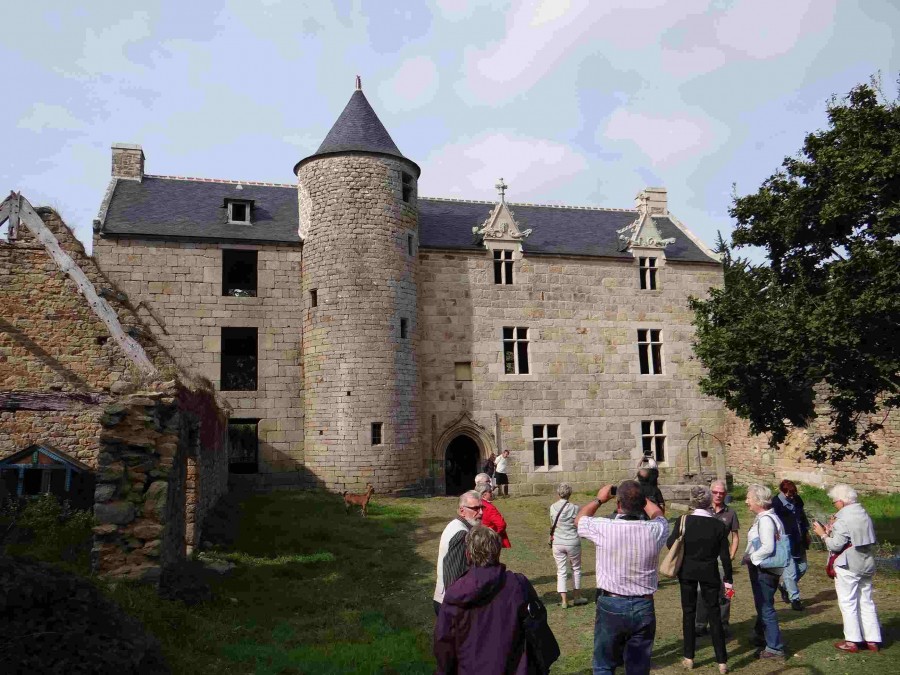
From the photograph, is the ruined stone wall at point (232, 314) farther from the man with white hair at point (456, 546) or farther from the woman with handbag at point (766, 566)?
the woman with handbag at point (766, 566)

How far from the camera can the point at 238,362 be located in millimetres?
23766

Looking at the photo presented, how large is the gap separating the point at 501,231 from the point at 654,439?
900cm

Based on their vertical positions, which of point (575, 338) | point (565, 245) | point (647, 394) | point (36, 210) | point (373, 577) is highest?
point (565, 245)

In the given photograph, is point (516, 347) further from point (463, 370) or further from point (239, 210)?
point (239, 210)

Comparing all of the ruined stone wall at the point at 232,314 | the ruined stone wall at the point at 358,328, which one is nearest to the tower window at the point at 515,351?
the ruined stone wall at the point at 358,328

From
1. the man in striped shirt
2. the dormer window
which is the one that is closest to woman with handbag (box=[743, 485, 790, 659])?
the man in striped shirt

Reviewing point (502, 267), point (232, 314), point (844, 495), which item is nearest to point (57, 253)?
point (232, 314)

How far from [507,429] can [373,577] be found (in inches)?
458

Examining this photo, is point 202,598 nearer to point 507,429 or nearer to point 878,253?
point 878,253

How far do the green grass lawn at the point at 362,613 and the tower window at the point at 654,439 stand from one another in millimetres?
10403

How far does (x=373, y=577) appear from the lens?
1095 cm

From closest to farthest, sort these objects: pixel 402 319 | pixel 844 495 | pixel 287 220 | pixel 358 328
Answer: pixel 844 495 < pixel 358 328 < pixel 402 319 < pixel 287 220

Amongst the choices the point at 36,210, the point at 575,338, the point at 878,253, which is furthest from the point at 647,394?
the point at 36,210

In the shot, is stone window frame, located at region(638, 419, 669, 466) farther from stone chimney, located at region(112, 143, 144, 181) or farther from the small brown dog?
stone chimney, located at region(112, 143, 144, 181)
